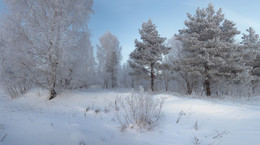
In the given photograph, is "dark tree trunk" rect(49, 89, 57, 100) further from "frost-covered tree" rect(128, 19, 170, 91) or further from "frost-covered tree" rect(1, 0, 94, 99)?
"frost-covered tree" rect(128, 19, 170, 91)

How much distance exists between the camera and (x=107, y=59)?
2555 centimetres

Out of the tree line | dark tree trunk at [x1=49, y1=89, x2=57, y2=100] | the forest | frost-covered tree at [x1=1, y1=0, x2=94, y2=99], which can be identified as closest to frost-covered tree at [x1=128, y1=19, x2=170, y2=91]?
the forest

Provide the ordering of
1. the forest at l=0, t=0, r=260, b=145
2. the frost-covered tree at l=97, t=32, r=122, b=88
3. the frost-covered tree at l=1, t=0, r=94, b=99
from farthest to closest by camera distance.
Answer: the frost-covered tree at l=97, t=32, r=122, b=88 → the frost-covered tree at l=1, t=0, r=94, b=99 → the forest at l=0, t=0, r=260, b=145

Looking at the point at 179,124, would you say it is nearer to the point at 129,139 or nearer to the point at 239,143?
the point at 239,143

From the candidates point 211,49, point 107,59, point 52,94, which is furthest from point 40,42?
point 107,59

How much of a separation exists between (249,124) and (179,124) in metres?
1.61

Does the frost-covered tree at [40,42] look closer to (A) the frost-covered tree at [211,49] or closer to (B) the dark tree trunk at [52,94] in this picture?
(B) the dark tree trunk at [52,94]

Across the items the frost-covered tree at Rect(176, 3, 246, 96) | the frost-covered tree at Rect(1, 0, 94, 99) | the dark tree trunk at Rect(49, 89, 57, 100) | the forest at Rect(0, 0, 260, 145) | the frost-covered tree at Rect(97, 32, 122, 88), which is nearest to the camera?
the forest at Rect(0, 0, 260, 145)

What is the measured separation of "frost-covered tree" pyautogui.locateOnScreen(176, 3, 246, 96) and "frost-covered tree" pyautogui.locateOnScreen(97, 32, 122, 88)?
1578 cm

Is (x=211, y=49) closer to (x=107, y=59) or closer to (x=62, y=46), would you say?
(x=62, y=46)

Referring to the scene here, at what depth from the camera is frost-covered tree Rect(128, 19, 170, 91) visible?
1427 cm

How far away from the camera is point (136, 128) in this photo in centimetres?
322

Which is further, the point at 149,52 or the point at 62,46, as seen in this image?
the point at 149,52

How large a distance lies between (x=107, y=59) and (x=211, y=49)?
19.4 m
